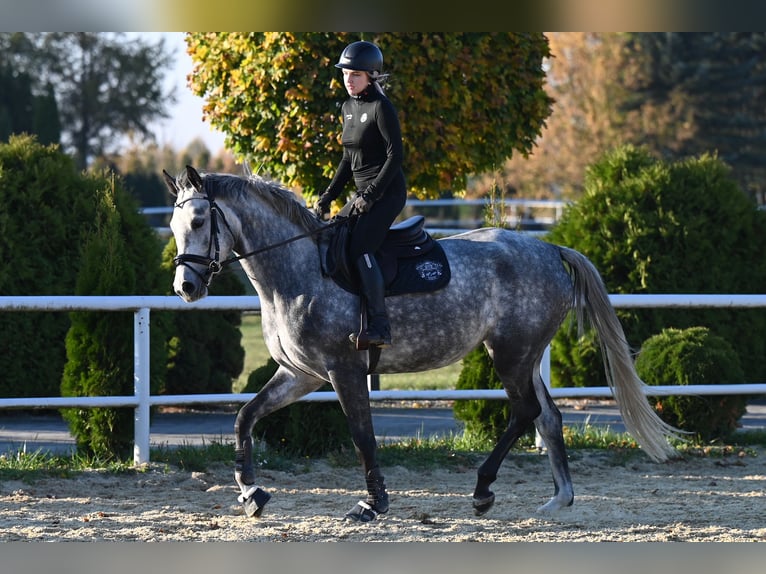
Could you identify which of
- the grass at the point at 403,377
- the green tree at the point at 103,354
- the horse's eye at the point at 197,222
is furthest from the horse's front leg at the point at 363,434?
the grass at the point at 403,377

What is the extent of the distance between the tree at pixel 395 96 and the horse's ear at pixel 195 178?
397 cm

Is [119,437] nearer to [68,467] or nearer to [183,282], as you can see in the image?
[68,467]

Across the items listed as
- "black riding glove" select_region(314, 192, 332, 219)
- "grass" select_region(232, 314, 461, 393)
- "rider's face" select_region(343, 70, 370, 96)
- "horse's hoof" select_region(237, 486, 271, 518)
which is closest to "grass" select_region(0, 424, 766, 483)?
"horse's hoof" select_region(237, 486, 271, 518)

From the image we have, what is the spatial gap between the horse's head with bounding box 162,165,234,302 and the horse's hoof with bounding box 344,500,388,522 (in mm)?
1474

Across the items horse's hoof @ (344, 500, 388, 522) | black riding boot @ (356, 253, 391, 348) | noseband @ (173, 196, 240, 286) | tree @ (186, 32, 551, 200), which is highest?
tree @ (186, 32, 551, 200)

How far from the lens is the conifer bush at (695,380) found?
366 inches

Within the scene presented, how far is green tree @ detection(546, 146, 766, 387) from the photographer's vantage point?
11.2m

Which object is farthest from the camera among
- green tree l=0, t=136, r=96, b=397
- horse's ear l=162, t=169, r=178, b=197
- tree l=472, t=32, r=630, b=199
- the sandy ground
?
tree l=472, t=32, r=630, b=199

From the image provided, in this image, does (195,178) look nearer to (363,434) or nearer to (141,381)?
(363,434)

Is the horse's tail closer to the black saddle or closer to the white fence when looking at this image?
the black saddle

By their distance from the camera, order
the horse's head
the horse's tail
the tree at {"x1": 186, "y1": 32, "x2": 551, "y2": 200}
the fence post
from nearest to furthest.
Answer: the horse's head
the horse's tail
the fence post
the tree at {"x1": 186, "y1": 32, "x2": 551, "y2": 200}

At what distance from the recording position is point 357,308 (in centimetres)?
650

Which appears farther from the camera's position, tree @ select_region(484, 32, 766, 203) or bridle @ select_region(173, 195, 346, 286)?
tree @ select_region(484, 32, 766, 203)

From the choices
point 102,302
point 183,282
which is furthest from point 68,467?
point 183,282
